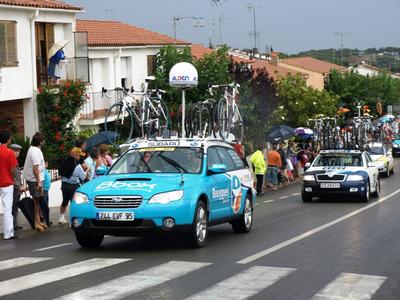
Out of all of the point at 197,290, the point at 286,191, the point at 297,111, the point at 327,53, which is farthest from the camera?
the point at 327,53

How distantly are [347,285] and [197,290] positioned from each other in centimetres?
174

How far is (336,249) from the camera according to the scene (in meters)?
12.6

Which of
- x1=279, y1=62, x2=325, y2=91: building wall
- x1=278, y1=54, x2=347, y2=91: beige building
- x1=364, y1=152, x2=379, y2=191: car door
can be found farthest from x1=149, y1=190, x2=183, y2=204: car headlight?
x1=279, y1=62, x2=325, y2=91: building wall

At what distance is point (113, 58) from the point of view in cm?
3619

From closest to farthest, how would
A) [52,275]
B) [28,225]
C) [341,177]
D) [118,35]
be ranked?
[52,275], [28,225], [341,177], [118,35]

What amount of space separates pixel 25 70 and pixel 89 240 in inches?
609

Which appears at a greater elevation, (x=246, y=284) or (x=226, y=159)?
(x=226, y=159)

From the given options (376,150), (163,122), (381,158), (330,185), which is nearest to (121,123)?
(163,122)

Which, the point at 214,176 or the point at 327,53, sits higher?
the point at 327,53

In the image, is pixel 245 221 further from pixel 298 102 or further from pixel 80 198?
pixel 298 102

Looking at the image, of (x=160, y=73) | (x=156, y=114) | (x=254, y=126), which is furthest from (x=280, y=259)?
(x=254, y=126)

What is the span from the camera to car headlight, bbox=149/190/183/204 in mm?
11823

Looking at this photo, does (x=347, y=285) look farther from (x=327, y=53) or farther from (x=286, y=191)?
(x=327, y=53)

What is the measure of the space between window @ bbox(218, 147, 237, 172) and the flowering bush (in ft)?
41.9
